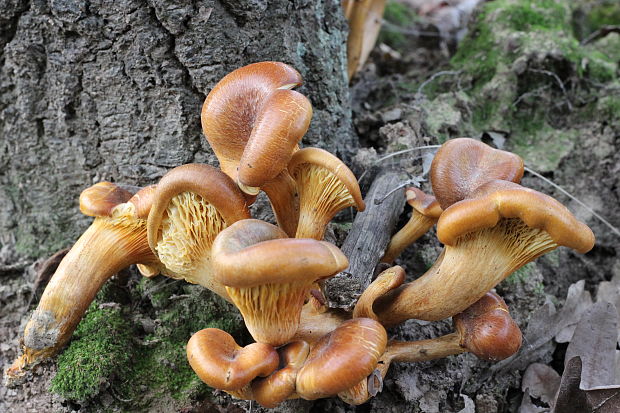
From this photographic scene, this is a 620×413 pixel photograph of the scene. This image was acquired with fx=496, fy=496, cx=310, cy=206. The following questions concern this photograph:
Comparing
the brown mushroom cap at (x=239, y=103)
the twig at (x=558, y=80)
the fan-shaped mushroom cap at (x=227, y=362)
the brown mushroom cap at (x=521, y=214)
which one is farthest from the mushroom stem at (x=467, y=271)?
the twig at (x=558, y=80)

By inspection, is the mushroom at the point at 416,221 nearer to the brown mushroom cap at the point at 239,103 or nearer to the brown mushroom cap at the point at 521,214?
the brown mushroom cap at the point at 521,214

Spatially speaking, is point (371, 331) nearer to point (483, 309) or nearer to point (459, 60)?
point (483, 309)

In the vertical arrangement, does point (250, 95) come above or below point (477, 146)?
above

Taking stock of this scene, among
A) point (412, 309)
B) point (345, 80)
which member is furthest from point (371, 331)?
point (345, 80)

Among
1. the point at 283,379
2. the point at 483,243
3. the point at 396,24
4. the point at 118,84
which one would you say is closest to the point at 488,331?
the point at 483,243

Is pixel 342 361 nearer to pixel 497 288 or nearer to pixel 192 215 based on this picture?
pixel 192 215
